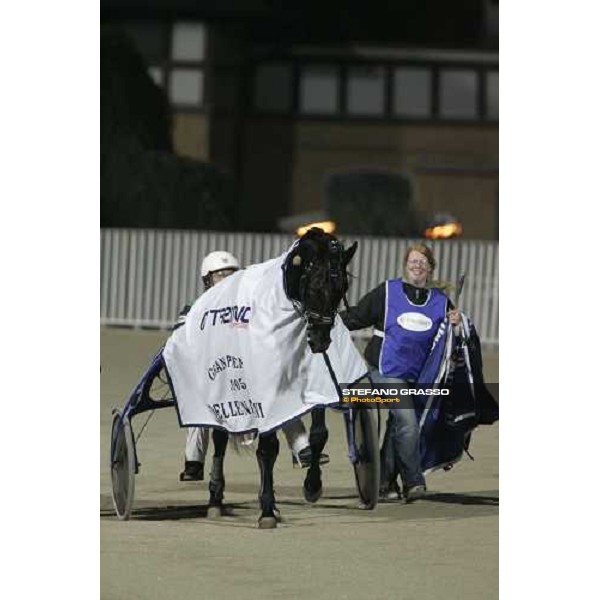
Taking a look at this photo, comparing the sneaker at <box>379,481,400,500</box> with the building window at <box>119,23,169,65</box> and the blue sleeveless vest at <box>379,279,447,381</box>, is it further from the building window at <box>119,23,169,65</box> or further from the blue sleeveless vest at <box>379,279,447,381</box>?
the building window at <box>119,23,169,65</box>

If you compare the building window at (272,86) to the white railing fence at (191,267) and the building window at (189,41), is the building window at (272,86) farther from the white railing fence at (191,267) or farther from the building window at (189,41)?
the white railing fence at (191,267)

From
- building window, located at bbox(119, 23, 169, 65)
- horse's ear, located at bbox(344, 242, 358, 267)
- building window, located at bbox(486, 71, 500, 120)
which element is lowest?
horse's ear, located at bbox(344, 242, 358, 267)

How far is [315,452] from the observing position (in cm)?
1018

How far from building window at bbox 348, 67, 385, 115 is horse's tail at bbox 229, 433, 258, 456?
2363cm

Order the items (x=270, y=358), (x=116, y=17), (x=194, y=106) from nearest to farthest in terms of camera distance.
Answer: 1. (x=270, y=358)
2. (x=116, y=17)
3. (x=194, y=106)

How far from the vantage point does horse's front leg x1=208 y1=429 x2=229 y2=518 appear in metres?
10.5

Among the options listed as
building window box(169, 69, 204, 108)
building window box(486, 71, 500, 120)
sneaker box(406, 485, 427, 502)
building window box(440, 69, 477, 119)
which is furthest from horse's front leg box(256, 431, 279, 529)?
building window box(169, 69, 204, 108)

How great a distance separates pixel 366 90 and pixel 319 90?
81 centimetres

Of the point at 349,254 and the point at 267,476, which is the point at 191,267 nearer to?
the point at 267,476

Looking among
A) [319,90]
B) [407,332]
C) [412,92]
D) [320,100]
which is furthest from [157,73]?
[407,332]
